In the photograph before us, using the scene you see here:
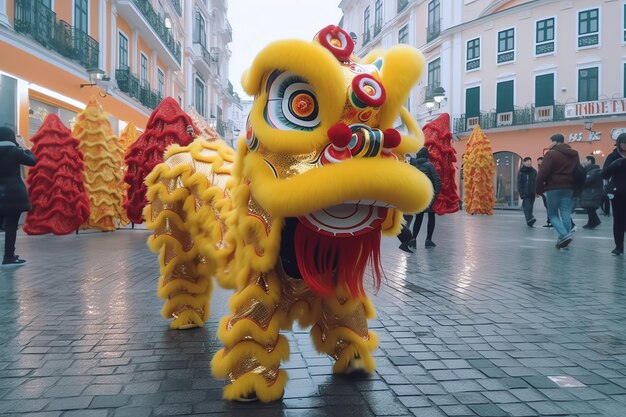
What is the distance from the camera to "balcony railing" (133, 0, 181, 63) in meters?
22.8

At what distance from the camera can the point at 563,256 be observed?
8.18 m

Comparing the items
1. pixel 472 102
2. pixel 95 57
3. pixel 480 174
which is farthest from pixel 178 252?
pixel 472 102

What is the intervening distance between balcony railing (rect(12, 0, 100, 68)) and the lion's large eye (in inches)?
526

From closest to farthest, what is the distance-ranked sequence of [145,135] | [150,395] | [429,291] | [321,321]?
[150,395], [321,321], [145,135], [429,291]

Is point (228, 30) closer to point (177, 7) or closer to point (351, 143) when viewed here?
point (177, 7)

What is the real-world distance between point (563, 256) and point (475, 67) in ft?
80.2

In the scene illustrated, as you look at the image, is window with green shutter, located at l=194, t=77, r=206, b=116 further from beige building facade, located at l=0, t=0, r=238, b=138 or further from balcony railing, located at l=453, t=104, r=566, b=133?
balcony railing, located at l=453, t=104, r=566, b=133

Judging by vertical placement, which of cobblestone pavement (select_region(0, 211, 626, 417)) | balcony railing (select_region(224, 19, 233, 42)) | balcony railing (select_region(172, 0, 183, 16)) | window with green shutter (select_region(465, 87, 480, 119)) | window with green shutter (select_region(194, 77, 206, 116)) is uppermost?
balcony railing (select_region(224, 19, 233, 42))

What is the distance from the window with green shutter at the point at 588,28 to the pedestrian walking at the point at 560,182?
21086mm

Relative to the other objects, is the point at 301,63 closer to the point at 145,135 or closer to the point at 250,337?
the point at 250,337

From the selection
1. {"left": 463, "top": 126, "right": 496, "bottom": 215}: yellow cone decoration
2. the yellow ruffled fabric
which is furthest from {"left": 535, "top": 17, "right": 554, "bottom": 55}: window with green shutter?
the yellow ruffled fabric

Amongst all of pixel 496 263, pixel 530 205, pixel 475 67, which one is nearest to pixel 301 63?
pixel 496 263

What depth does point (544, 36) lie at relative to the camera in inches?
1097

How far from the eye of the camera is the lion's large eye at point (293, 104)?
2.35 metres
